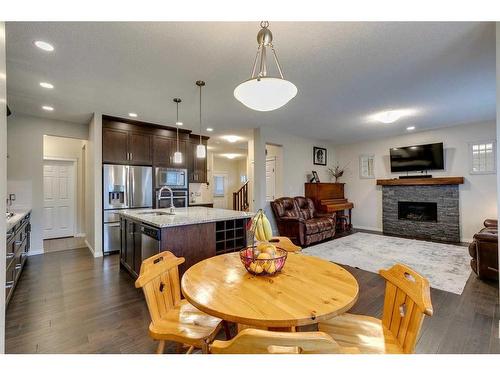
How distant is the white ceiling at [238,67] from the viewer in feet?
6.61

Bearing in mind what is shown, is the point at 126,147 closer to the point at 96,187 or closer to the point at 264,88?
the point at 96,187

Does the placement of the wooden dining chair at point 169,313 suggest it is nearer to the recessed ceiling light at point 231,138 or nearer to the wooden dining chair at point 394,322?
the wooden dining chair at point 394,322

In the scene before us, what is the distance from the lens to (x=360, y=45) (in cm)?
223

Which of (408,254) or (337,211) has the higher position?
(337,211)

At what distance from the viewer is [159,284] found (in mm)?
1448

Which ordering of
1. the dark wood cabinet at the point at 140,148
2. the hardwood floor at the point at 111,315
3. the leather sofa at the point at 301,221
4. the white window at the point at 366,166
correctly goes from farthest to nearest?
the white window at the point at 366,166
the leather sofa at the point at 301,221
the dark wood cabinet at the point at 140,148
the hardwood floor at the point at 111,315

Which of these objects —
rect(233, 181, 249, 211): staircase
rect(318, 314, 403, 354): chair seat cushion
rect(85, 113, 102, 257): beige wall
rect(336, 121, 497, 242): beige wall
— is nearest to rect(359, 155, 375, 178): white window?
rect(336, 121, 497, 242): beige wall

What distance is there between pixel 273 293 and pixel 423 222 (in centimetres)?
622

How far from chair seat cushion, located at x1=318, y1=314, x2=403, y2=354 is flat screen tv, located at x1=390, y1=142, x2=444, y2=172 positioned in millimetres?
5742

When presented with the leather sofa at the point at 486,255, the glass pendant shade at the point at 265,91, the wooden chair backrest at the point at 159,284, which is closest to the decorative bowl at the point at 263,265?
the wooden chair backrest at the point at 159,284

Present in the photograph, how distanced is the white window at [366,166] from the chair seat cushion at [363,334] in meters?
6.20
